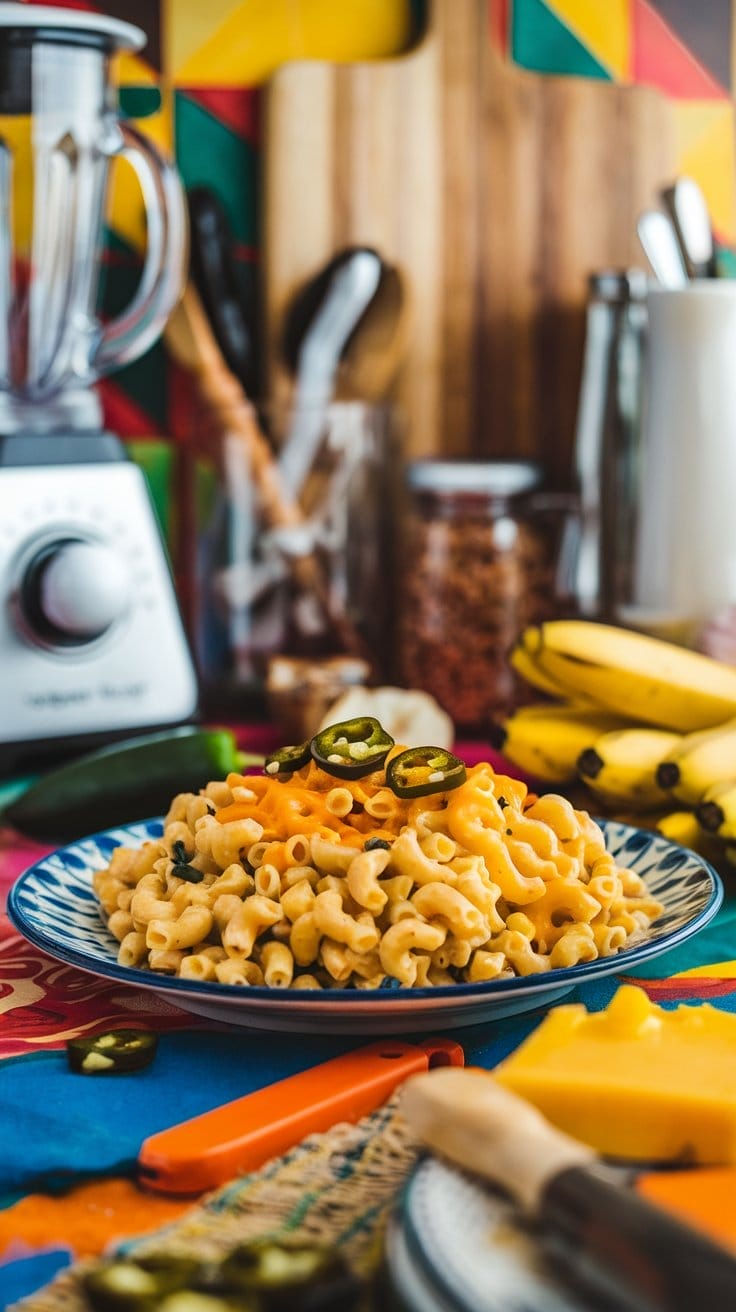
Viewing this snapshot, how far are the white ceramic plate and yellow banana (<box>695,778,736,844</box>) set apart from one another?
0.05 m

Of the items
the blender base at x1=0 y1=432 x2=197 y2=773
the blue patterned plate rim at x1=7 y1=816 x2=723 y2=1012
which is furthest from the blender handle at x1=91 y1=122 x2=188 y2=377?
the blue patterned plate rim at x1=7 y1=816 x2=723 y2=1012

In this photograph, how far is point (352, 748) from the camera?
753 millimetres

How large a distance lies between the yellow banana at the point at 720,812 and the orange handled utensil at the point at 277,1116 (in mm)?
309

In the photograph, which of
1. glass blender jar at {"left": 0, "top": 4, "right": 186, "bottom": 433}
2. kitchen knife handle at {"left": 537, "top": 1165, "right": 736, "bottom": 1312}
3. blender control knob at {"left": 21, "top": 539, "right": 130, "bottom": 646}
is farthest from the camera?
glass blender jar at {"left": 0, "top": 4, "right": 186, "bottom": 433}

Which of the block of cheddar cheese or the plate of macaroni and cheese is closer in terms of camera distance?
the block of cheddar cheese

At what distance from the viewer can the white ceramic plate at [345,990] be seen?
0.63 metres

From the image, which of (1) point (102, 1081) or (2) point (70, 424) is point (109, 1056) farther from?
(2) point (70, 424)

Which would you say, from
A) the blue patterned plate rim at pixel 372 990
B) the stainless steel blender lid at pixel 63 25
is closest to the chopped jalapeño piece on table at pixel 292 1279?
the blue patterned plate rim at pixel 372 990

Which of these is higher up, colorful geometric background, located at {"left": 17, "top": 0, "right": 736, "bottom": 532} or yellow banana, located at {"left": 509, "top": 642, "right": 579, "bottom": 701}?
colorful geometric background, located at {"left": 17, "top": 0, "right": 736, "bottom": 532}

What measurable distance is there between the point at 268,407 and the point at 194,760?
1.80 ft

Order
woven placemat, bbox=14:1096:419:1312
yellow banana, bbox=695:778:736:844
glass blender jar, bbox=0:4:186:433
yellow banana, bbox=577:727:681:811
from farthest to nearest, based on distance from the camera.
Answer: glass blender jar, bbox=0:4:186:433
yellow banana, bbox=577:727:681:811
yellow banana, bbox=695:778:736:844
woven placemat, bbox=14:1096:419:1312

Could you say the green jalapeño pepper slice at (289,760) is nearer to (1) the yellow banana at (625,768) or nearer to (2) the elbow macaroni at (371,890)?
(2) the elbow macaroni at (371,890)

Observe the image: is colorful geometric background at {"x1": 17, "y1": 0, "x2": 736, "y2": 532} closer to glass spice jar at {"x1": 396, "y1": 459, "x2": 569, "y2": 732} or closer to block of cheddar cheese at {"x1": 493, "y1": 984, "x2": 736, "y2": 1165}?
glass spice jar at {"x1": 396, "y1": 459, "x2": 569, "y2": 732}

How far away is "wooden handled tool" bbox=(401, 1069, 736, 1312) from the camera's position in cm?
38
